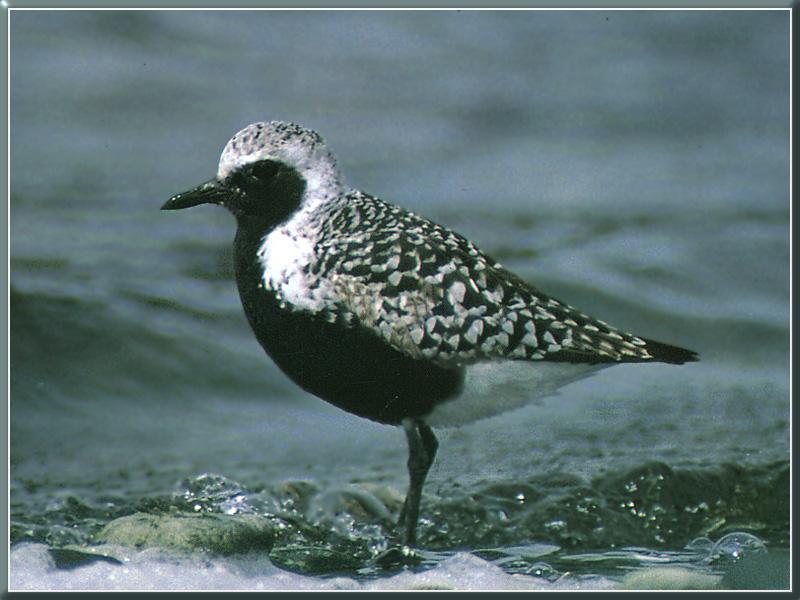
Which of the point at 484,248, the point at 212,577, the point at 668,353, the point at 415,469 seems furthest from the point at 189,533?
the point at 484,248

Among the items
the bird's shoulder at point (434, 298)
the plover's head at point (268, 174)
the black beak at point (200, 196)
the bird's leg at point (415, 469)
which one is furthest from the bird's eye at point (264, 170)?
the bird's leg at point (415, 469)

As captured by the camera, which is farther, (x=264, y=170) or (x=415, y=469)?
(x=415, y=469)

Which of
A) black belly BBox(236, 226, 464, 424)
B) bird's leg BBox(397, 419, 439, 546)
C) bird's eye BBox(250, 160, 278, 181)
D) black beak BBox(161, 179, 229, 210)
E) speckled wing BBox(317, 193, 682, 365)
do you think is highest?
bird's eye BBox(250, 160, 278, 181)

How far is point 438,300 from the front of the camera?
5434 millimetres

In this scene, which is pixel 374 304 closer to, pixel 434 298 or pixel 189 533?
pixel 434 298

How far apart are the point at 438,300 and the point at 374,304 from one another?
273mm

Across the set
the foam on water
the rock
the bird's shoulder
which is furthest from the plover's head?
the foam on water

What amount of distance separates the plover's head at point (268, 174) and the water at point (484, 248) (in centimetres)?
140

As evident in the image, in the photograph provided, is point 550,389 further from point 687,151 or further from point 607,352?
point 687,151

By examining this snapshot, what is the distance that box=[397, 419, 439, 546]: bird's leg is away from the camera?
5.88 meters

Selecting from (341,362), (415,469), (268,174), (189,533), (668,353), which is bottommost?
(189,533)

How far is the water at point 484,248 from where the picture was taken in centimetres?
617

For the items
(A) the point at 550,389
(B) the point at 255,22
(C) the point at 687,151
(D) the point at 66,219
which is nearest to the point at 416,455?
(A) the point at 550,389

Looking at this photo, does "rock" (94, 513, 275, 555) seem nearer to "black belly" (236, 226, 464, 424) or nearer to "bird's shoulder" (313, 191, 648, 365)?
"black belly" (236, 226, 464, 424)
